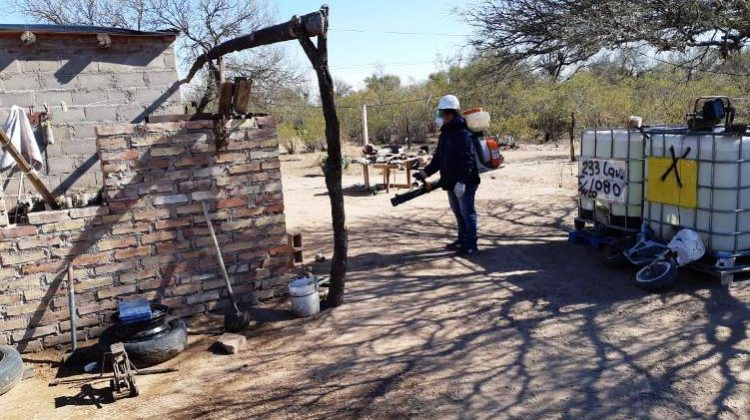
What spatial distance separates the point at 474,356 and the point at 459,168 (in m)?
3.02

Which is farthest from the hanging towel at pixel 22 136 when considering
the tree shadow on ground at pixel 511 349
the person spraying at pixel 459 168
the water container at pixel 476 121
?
the water container at pixel 476 121

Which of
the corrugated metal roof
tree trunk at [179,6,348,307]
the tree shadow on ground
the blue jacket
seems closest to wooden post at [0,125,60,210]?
tree trunk at [179,6,348,307]

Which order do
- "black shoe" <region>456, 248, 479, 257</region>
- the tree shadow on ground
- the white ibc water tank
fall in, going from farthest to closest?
"black shoe" <region>456, 248, 479, 257</region>
the white ibc water tank
the tree shadow on ground

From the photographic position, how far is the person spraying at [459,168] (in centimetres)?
675

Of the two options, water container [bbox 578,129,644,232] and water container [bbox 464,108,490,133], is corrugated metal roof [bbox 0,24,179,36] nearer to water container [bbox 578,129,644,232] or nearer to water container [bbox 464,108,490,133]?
water container [bbox 464,108,490,133]

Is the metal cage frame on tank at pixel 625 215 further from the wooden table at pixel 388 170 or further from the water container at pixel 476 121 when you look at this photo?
the wooden table at pixel 388 170

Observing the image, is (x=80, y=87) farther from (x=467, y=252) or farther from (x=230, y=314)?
(x=467, y=252)

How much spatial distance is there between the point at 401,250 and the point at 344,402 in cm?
392

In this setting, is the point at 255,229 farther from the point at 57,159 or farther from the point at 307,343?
the point at 57,159

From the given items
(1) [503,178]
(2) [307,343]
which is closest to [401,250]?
(2) [307,343]

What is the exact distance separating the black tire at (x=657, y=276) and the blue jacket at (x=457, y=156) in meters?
2.15

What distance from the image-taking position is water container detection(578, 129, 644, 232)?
249 inches

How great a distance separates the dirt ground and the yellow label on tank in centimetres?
76

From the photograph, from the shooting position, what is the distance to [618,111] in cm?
2006
